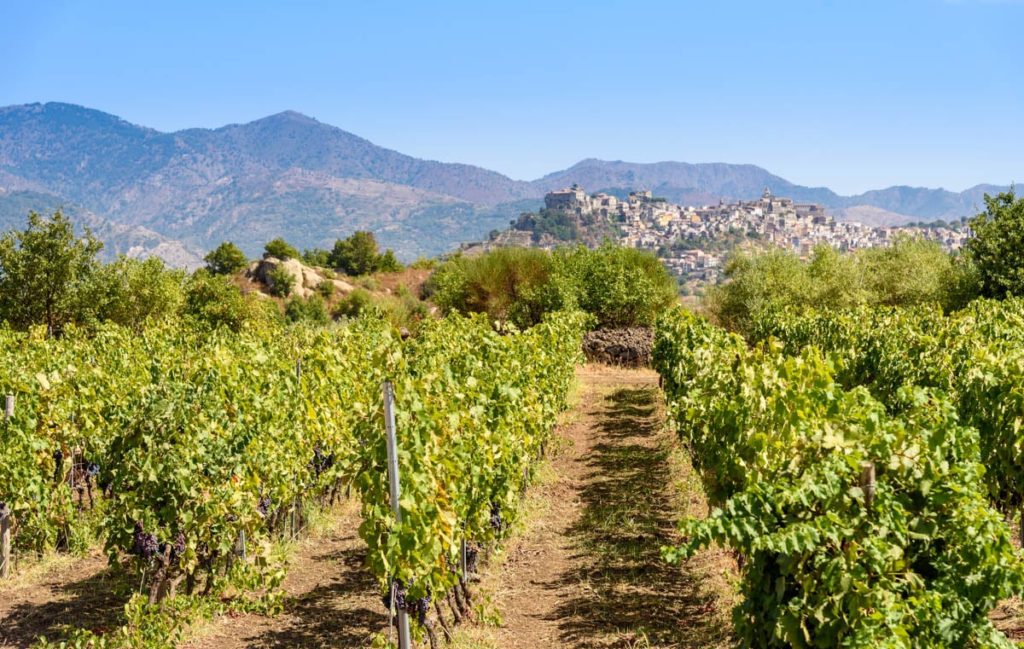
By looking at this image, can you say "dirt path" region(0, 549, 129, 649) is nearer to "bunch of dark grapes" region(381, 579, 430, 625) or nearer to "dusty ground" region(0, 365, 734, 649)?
"dusty ground" region(0, 365, 734, 649)

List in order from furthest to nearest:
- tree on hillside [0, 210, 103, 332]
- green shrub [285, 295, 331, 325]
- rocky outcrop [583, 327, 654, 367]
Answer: green shrub [285, 295, 331, 325] < rocky outcrop [583, 327, 654, 367] < tree on hillside [0, 210, 103, 332]

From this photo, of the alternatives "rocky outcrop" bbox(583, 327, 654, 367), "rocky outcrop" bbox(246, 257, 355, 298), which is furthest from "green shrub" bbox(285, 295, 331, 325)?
"rocky outcrop" bbox(583, 327, 654, 367)

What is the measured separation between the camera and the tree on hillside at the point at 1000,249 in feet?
80.7

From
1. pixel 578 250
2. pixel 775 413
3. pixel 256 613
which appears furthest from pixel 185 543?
Answer: pixel 578 250

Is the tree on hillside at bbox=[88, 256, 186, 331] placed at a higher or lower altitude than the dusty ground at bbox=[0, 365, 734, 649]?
higher

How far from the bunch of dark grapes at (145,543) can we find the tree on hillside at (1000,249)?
81.8ft

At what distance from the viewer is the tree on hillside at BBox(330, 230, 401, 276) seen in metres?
60.4

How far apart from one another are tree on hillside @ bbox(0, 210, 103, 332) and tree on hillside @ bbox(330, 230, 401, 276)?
110 ft

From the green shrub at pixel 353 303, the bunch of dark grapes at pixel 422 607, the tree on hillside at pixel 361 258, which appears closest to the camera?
the bunch of dark grapes at pixel 422 607

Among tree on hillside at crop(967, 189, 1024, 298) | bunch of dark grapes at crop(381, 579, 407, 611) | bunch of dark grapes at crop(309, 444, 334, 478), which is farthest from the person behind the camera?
tree on hillside at crop(967, 189, 1024, 298)

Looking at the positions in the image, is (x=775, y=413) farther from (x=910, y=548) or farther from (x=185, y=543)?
(x=185, y=543)

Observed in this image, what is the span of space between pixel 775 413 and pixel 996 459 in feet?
10.4

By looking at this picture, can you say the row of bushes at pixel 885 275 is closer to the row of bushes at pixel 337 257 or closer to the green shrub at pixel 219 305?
the green shrub at pixel 219 305

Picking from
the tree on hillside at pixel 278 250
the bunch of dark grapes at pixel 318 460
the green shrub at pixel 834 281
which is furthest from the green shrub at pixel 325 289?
the bunch of dark grapes at pixel 318 460
